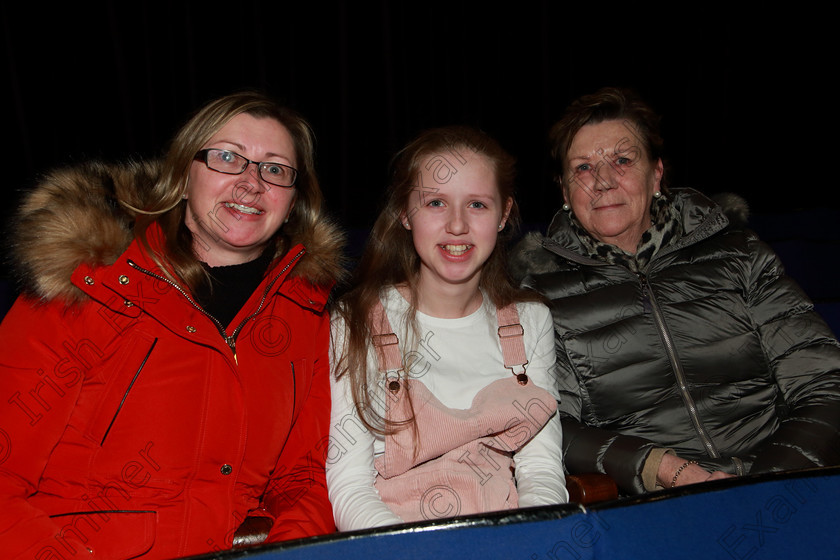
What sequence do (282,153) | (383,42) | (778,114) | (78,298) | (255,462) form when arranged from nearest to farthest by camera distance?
(78,298)
(255,462)
(282,153)
(383,42)
(778,114)

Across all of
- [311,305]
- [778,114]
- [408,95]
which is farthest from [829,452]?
[778,114]

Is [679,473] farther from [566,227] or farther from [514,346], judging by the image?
[566,227]

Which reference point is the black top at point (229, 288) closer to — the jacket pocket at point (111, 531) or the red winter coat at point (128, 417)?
the red winter coat at point (128, 417)

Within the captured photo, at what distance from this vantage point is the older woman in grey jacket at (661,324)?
1.48 meters

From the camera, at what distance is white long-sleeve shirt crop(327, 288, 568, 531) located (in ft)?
4.09

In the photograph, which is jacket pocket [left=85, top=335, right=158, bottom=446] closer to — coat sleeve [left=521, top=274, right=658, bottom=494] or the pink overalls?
the pink overalls

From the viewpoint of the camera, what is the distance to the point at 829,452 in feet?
4.47

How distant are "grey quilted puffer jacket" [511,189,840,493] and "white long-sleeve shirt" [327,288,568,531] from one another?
133 millimetres

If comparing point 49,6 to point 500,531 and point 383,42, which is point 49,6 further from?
point 500,531

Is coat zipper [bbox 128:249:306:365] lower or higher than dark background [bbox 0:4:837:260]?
lower

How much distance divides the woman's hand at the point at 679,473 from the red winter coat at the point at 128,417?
2.58 feet

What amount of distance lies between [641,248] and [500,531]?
3.87 ft

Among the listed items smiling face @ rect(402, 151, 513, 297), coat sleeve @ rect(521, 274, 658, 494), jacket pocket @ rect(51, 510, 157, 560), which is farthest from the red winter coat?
coat sleeve @ rect(521, 274, 658, 494)

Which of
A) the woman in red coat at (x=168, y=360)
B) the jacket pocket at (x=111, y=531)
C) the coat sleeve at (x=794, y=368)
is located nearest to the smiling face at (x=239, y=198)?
the woman in red coat at (x=168, y=360)
